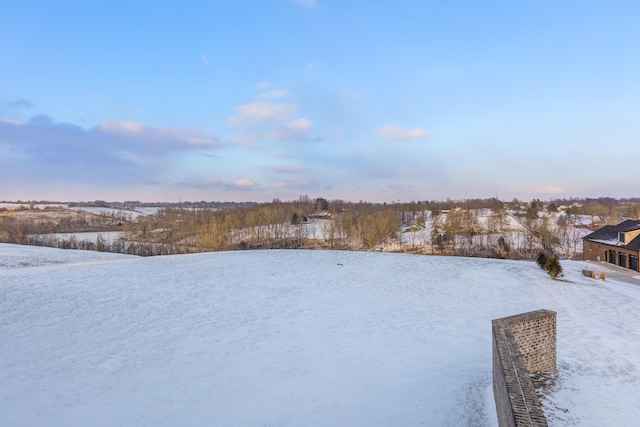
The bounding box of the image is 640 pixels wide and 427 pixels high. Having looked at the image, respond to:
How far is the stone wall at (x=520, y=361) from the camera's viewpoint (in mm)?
5195

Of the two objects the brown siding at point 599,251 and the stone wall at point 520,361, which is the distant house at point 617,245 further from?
the stone wall at point 520,361

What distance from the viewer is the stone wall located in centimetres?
520

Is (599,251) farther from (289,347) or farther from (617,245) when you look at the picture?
(289,347)

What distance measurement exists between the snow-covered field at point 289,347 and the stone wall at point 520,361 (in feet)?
2.69

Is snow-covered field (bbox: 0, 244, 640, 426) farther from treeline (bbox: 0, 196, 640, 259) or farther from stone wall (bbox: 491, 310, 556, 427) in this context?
treeline (bbox: 0, 196, 640, 259)

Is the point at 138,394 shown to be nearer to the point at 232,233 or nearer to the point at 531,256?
the point at 531,256

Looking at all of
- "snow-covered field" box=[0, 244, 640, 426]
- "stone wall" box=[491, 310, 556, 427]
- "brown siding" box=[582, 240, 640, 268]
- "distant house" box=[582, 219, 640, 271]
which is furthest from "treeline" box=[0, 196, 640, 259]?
"stone wall" box=[491, 310, 556, 427]

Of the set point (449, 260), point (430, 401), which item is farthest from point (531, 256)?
point (430, 401)

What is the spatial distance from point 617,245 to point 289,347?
1194 inches

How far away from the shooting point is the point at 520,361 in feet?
22.2

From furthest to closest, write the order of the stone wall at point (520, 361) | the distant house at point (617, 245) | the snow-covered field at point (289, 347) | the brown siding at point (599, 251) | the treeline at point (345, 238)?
the treeline at point (345, 238)
the brown siding at point (599, 251)
the distant house at point (617, 245)
the snow-covered field at point (289, 347)
the stone wall at point (520, 361)

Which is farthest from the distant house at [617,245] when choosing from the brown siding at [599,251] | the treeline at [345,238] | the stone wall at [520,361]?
the stone wall at [520,361]

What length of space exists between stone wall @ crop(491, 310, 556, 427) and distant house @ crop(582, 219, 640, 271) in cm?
2332

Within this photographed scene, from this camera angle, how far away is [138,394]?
29.4 feet
